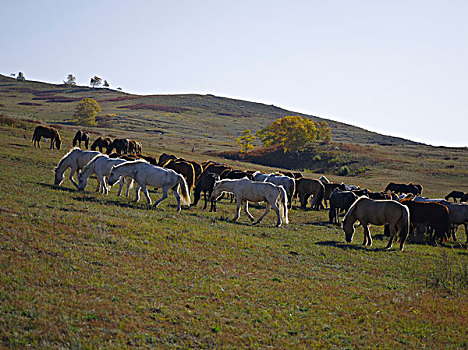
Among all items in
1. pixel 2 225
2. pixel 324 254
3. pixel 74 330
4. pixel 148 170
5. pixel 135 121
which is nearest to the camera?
pixel 74 330

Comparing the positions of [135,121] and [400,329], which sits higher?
[135,121]

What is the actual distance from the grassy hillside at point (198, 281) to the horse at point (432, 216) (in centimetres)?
81

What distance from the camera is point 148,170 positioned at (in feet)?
57.0

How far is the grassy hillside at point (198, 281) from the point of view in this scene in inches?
266

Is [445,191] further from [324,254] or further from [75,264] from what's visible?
[75,264]

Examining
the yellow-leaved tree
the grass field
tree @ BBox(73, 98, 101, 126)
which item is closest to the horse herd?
the grass field

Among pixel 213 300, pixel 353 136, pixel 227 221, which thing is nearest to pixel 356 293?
pixel 213 300

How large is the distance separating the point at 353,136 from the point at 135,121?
76.8 m

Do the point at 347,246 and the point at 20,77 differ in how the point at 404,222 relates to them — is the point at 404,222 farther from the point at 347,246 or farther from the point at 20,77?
the point at 20,77

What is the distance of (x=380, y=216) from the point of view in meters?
15.8

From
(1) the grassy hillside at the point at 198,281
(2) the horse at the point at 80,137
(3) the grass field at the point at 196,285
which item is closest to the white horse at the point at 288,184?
(1) the grassy hillside at the point at 198,281

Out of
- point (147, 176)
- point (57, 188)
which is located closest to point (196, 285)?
point (147, 176)

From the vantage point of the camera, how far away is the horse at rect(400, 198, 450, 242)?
1873 centimetres

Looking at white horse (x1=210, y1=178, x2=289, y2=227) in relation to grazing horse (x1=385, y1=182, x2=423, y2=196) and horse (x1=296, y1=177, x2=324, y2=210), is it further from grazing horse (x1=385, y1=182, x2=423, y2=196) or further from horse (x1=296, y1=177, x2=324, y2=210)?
grazing horse (x1=385, y1=182, x2=423, y2=196)
